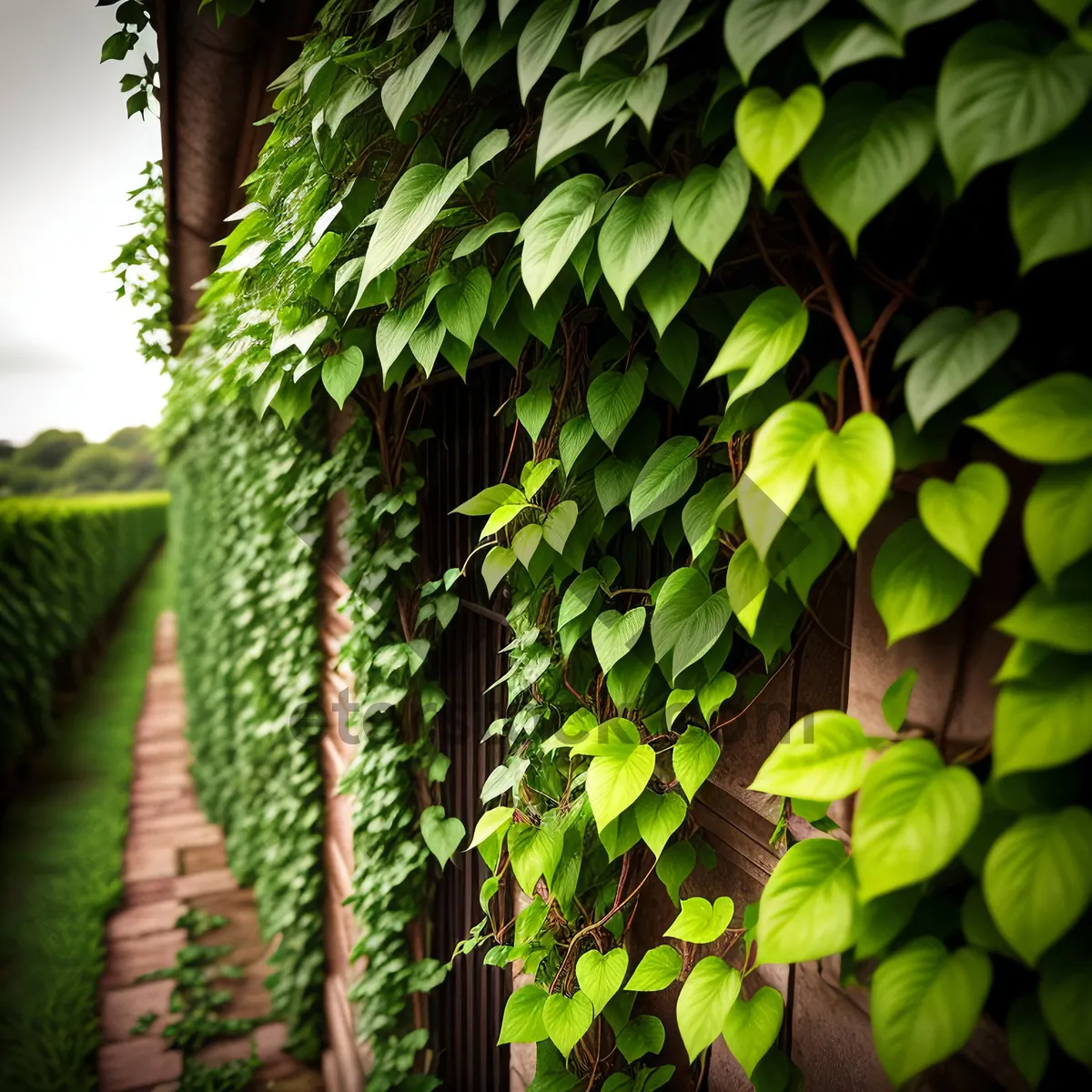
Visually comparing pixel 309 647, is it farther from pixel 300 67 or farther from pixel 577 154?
pixel 577 154

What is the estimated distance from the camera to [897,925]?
32.1 inches

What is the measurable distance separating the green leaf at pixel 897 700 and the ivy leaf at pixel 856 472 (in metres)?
0.24

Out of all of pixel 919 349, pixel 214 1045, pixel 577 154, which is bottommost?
pixel 214 1045

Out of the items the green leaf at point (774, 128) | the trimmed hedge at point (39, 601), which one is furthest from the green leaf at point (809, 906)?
the trimmed hedge at point (39, 601)

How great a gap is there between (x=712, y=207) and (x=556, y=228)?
260 mm

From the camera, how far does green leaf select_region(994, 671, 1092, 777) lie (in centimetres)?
65

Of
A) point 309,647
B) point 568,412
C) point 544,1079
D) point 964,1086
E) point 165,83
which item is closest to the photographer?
point 964,1086

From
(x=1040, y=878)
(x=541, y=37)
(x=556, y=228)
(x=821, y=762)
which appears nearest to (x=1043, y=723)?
(x=1040, y=878)

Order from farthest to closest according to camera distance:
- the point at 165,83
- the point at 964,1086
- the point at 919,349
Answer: the point at 165,83 → the point at 964,1086 → the point at 919,349

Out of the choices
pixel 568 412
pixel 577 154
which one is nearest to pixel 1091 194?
pixel 577 154

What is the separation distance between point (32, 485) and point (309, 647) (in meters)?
6.87

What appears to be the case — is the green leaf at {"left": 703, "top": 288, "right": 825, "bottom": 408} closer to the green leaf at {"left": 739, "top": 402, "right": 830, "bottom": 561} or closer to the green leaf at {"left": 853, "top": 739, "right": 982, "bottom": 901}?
the green leaf at {"left": 739, "top": 402, "right": 830, "bottom": 561}

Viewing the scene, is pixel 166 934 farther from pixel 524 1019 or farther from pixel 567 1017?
pixel 567 1017

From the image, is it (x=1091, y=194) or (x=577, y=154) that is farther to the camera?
(x=577, y=154)
